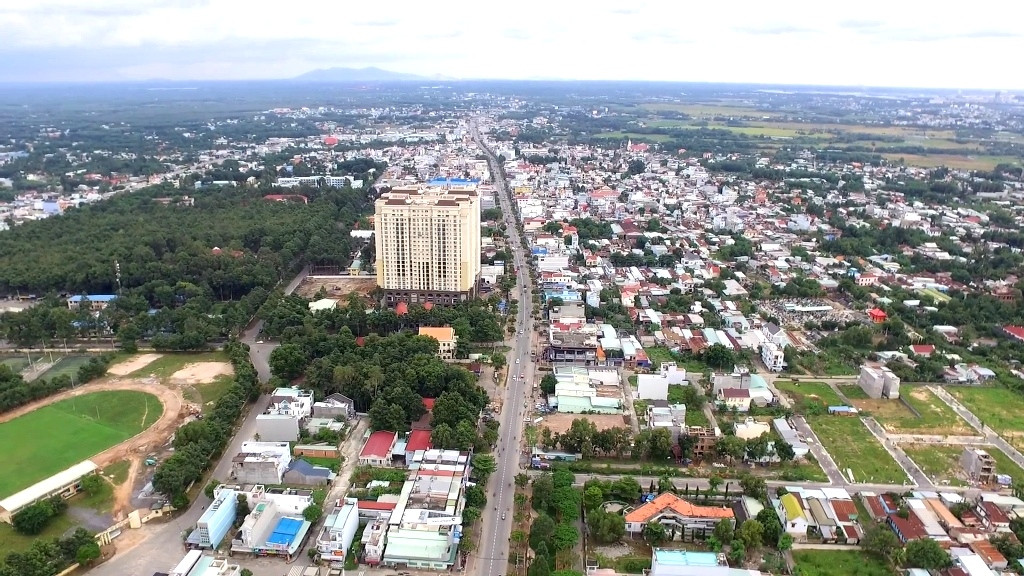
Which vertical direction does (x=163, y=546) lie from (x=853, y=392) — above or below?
below

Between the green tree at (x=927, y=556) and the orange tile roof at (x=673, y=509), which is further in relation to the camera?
the orange tile roof at (x=673, y=509)

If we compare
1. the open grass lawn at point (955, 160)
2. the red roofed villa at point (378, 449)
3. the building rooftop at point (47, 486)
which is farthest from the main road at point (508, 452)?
the open grass lawn at point (955, 160)

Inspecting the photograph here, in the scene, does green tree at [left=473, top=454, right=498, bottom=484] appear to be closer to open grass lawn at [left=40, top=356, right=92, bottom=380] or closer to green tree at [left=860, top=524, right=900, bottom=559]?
green tree at [left=860, top=524, right=900, bottom=559]

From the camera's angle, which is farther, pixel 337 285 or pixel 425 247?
pixel 337 285

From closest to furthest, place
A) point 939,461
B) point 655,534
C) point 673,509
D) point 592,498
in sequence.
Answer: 1. point 655,534
2. point 673,509
3. point 592,498
4. point 939,461

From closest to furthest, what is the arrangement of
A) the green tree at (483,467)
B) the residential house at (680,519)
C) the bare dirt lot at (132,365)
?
1. the residential house at (680,519)
2. the green tree at (483,467)
3. the bare dirt lot at (132,365)

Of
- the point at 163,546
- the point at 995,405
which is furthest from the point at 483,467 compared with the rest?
the point at 995,405

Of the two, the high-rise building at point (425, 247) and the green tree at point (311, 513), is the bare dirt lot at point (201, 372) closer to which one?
the high-rise building at point (425, 247)

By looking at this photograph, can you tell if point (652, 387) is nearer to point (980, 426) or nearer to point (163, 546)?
point (980, 426)
